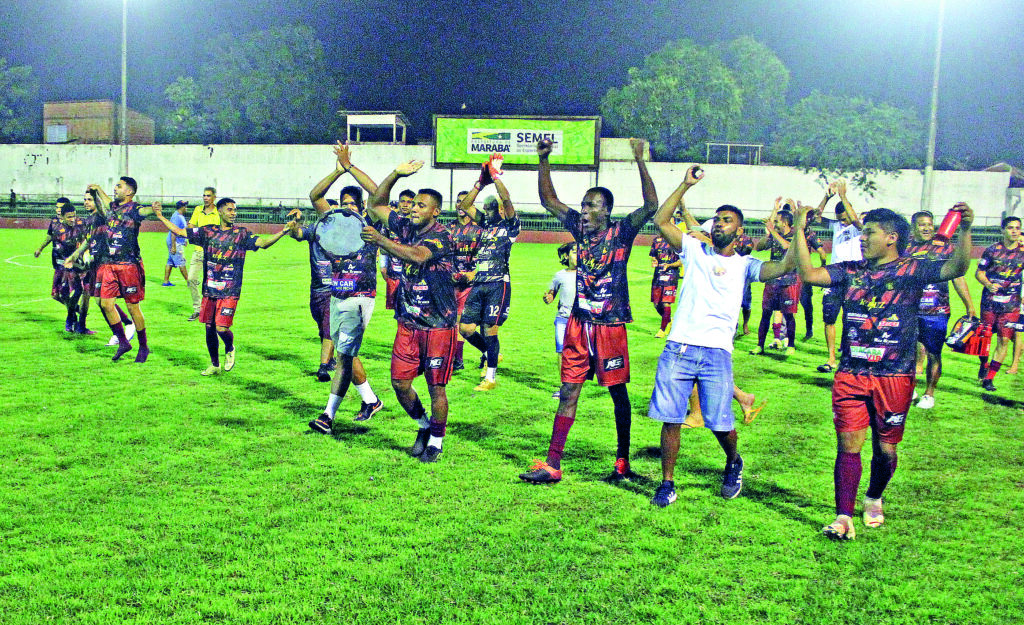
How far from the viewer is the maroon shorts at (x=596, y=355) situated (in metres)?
6.70

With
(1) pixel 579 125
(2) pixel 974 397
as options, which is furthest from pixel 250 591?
(1) pixel 579 125

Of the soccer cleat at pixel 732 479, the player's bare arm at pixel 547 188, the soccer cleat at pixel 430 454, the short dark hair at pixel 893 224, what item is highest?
the player's bare arm at pixel 547 188

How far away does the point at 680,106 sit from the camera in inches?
3219

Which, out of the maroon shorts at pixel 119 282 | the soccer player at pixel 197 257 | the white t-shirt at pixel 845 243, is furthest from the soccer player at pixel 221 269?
the white t-shirt at pixel 845 243

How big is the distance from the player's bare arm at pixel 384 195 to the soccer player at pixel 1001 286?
8055 millimetres

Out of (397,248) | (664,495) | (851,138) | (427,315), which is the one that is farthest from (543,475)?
(851,138)

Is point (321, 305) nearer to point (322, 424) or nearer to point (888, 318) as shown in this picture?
point (322, 424)

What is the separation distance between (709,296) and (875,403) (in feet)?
4.43

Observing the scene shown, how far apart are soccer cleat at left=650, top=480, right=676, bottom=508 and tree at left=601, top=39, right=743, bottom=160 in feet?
249

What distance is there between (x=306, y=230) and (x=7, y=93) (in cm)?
9332

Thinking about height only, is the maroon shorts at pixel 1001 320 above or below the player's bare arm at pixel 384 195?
below

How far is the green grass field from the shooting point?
4.68 m

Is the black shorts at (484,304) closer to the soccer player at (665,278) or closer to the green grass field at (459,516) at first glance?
the green grass field at (459,516)

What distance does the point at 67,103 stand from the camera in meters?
77.8
